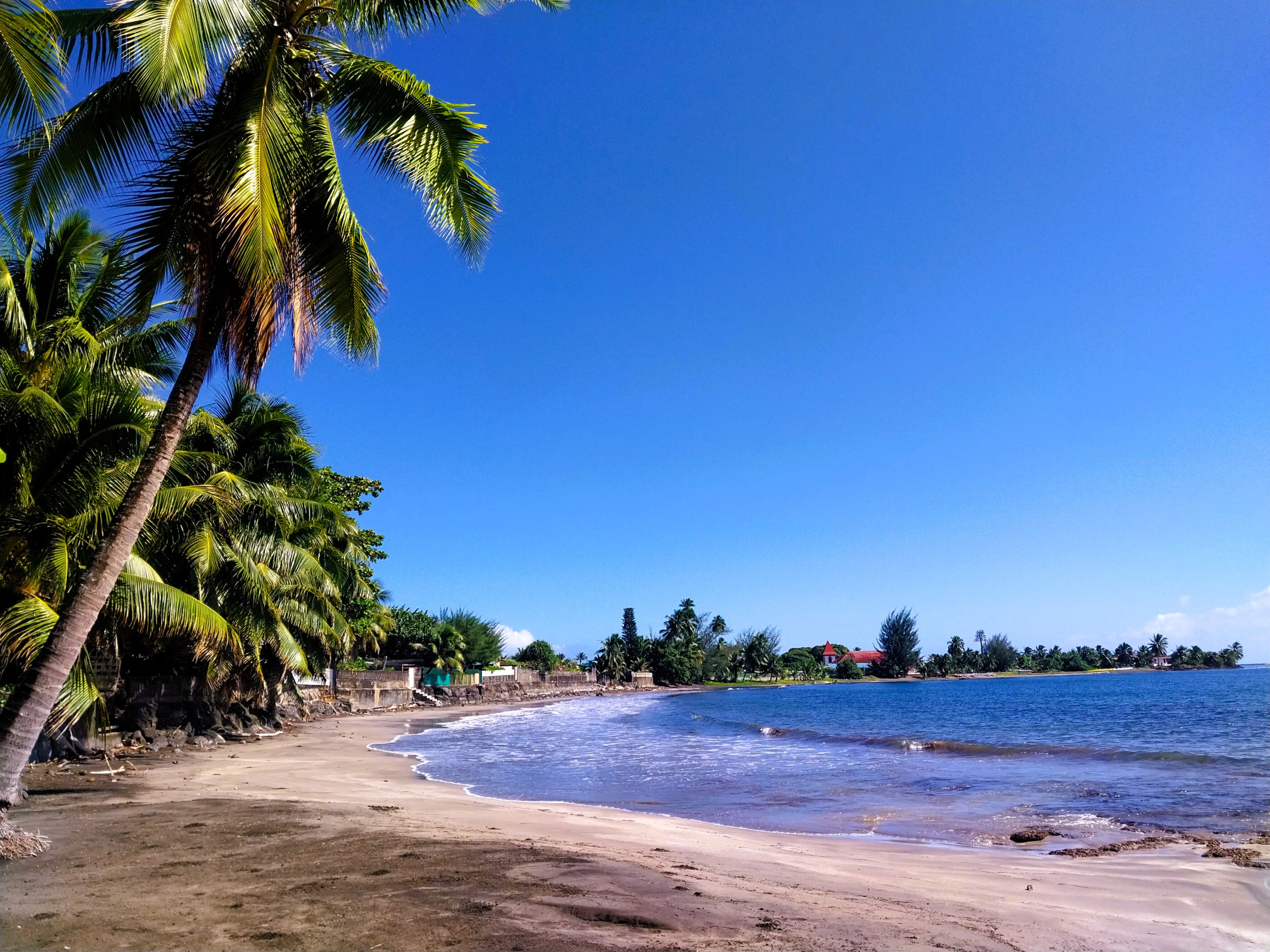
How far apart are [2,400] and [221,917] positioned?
752 cm

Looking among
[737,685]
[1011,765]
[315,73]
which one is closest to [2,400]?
[315,73]

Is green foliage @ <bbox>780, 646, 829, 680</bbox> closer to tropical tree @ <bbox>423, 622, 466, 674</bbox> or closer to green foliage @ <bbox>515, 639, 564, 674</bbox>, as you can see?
green foliage @ <bbox>515, 639, 564, 674</bbox>

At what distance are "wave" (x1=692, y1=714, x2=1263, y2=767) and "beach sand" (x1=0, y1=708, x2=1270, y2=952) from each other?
520 inches

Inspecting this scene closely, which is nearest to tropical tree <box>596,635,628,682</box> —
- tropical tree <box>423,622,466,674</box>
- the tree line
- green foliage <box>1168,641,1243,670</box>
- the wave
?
the tree line

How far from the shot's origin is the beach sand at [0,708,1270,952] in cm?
459

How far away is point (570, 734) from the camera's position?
29.2m

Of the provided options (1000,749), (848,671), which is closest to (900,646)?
(848,671)

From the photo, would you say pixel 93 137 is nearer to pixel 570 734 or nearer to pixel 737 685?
pixel 570 734

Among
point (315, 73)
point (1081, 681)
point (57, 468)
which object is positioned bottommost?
point (1081, 681)

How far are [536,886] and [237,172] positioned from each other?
20.0 feet

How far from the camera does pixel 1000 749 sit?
78.9 feet

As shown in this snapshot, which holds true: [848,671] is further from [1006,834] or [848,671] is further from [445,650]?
[1006,834]

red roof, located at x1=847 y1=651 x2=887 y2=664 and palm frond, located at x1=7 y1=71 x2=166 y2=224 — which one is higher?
palm frond, located at x1=7 y1=71 x2=166 y2=224

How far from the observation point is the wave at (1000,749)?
66.4ft
